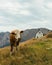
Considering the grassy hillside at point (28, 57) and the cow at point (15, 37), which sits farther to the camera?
the cow at point (15, 37)

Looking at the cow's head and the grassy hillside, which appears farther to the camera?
the cow's head

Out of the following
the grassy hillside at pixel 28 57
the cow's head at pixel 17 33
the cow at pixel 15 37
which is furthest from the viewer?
the cow's head at pixel 17 33

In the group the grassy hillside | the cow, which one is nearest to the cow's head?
the cow

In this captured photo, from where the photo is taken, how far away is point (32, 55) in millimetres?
26047

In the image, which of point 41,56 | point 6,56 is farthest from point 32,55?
point 6,56

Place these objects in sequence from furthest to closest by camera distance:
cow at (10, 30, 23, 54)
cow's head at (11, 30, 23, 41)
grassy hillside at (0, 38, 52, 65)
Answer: cow's head at (11, 30, 23, 41) → cow at (10, 30, 23, 54) → grassy hillside at (0, 38, 52, 65)

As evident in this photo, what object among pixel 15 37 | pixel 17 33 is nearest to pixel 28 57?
pixel 15 37

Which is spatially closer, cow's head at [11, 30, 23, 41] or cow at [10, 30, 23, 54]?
cow at [10, 30, 23, 54]

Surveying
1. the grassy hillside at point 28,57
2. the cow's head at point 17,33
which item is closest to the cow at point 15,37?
the cow's head at point 17,33

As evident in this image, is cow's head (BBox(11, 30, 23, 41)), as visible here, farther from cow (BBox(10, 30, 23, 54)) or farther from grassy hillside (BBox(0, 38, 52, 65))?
grassy hillside (BBox(0, 38, 52, 65))

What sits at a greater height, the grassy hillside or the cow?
the cow

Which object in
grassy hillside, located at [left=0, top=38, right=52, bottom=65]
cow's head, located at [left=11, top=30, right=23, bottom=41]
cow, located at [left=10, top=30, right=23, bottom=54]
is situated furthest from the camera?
cow's head, located at [left=11, top=30, right=23, bottom=41]

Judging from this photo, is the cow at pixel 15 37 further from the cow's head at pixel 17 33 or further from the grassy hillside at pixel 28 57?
the grassy hillside at pixel 28 57

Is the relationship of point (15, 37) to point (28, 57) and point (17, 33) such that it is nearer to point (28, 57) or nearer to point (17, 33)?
point (17, 33)
